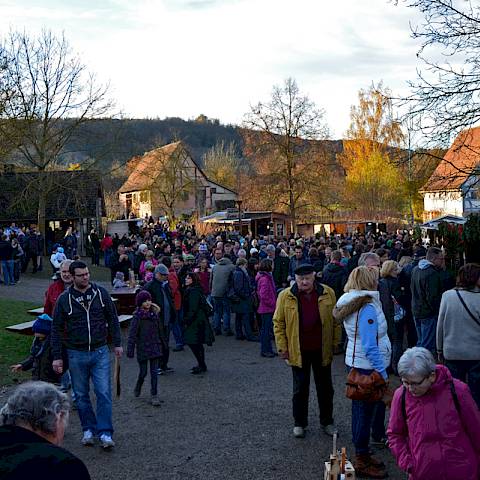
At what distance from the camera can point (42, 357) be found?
24.3 ft

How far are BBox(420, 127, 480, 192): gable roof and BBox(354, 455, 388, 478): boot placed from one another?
8802mm

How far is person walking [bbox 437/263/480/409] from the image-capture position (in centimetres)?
641

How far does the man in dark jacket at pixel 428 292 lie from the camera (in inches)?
373

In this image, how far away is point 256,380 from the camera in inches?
397

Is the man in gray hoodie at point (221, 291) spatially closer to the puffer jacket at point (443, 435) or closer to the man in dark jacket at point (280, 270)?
the man in dark jacket at point (280, 270)

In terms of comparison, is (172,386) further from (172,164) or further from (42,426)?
(172,164)

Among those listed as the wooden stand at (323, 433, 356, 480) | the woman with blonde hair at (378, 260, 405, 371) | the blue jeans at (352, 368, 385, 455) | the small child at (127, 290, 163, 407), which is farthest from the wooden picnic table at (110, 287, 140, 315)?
the wooden stand at (323, 433, 356, 480)

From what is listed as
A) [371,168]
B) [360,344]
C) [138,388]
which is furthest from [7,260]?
[371,168]

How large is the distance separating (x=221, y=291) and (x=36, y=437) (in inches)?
446

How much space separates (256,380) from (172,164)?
57626mm

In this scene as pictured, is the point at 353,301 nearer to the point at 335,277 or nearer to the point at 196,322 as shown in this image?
the point at 196,322

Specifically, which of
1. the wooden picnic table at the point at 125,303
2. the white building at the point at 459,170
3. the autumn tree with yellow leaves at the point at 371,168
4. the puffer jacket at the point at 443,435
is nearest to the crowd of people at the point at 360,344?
the puffer jacket at the point at 443,435

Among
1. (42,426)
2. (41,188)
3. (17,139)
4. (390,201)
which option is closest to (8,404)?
(42,426)

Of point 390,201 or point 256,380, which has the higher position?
point 390,201
